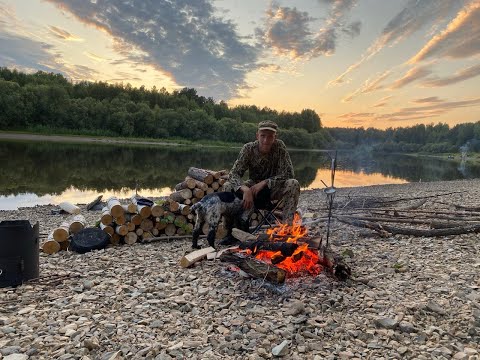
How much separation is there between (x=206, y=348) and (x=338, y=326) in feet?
5.36

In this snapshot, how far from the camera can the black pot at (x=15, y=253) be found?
5156 millimetres

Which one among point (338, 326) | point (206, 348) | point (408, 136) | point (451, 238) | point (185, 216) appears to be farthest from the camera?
point (408, 136)

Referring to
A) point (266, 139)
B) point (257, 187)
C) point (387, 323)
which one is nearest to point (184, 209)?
point (257, 187)

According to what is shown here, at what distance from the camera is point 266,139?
710 centimetres

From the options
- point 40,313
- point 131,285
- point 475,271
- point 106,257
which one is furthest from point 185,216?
point 475,271

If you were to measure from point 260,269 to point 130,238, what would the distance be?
4.32m

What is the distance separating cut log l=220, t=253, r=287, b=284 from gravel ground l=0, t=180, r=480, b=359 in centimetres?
14

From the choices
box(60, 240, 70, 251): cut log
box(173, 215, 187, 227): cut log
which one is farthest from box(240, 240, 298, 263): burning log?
box(60, 240, 70, 251): cut log

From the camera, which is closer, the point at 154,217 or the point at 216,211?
the point at 216,211

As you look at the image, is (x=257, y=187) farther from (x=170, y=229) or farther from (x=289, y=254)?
(x=170, y=229)

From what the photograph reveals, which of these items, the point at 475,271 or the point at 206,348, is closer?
the point at 206,348

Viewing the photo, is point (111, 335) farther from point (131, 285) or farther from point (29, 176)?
point (29, 176)

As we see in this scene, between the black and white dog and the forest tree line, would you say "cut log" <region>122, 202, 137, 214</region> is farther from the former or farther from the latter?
the forest tree line

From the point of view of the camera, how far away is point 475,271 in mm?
5652
